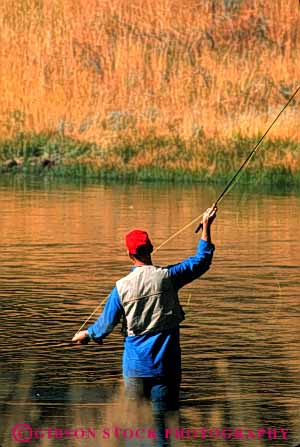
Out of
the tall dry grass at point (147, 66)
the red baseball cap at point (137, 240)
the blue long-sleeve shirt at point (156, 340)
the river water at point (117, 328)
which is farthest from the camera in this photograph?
the tall dry grass at point (147, 66)

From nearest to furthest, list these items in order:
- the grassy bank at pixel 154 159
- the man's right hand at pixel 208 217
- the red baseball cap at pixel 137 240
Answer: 1. the red baseball cap at pixel 137 240
2. the man's right hand at pixel 208 217
3. the grassy bank at pixel 154 159

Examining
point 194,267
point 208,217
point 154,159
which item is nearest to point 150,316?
point 194,267

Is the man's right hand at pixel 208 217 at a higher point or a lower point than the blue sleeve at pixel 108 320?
higher

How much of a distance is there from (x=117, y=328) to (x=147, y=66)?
61.6 ft

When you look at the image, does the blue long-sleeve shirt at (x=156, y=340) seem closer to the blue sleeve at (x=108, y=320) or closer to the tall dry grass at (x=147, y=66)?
the blue sleeve at (x=108, y=320)

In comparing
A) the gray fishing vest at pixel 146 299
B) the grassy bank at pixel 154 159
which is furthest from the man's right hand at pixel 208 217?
the grassy bank at pixel 154 159

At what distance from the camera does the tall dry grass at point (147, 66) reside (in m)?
30.7

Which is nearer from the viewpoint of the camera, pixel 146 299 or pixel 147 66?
pixel 146 299

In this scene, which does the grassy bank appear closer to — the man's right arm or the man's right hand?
the man's right hand

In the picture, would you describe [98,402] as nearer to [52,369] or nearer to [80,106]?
[52,369]

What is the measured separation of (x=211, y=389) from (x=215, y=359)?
1.11 m

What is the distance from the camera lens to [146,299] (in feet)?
32.2

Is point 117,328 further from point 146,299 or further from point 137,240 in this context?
point 137,240

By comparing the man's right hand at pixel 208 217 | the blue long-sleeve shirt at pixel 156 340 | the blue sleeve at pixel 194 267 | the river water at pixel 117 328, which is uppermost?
the man's right hand at pixel 208 217
